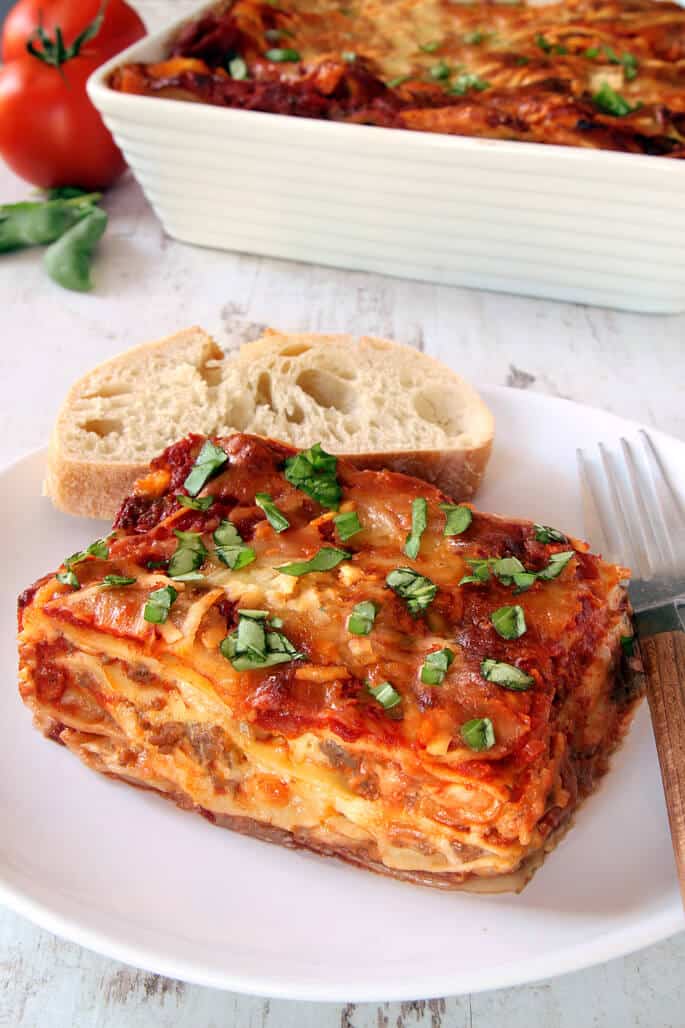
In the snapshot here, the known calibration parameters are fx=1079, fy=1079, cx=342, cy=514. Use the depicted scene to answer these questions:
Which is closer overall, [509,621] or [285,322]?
[509,621]

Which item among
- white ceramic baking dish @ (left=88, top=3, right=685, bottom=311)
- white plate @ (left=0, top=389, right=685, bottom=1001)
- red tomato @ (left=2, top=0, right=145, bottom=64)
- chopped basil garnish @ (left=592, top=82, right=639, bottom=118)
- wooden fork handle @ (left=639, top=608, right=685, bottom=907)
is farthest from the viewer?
red tomato @ (left=2, top=0, right=145, bottom=64)

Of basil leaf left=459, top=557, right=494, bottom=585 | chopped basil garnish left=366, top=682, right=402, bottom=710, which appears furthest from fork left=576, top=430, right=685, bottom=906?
chopped basil garnish left=366, top=682, right=402, bottom=710

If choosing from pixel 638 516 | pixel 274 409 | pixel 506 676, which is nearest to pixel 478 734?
pixel 506 676

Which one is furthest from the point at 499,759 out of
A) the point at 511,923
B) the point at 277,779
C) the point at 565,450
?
the point at 565,450

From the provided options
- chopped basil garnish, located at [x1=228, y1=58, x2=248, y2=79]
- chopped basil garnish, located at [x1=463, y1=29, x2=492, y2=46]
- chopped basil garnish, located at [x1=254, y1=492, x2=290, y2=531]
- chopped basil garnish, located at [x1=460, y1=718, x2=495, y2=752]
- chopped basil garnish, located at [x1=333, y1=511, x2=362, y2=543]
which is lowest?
chopped basil garnish, located at [x1=463, y1=29, x2=492, y2=46]

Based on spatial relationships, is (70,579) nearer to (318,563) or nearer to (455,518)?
(318,563)

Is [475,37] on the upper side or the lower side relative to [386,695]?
lower

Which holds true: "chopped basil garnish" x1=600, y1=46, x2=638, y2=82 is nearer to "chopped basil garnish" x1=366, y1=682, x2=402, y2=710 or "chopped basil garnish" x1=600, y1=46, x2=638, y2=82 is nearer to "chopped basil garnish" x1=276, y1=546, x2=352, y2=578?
"chopped basil garnish" x1=276, y1=546, x2=352, y2=578
